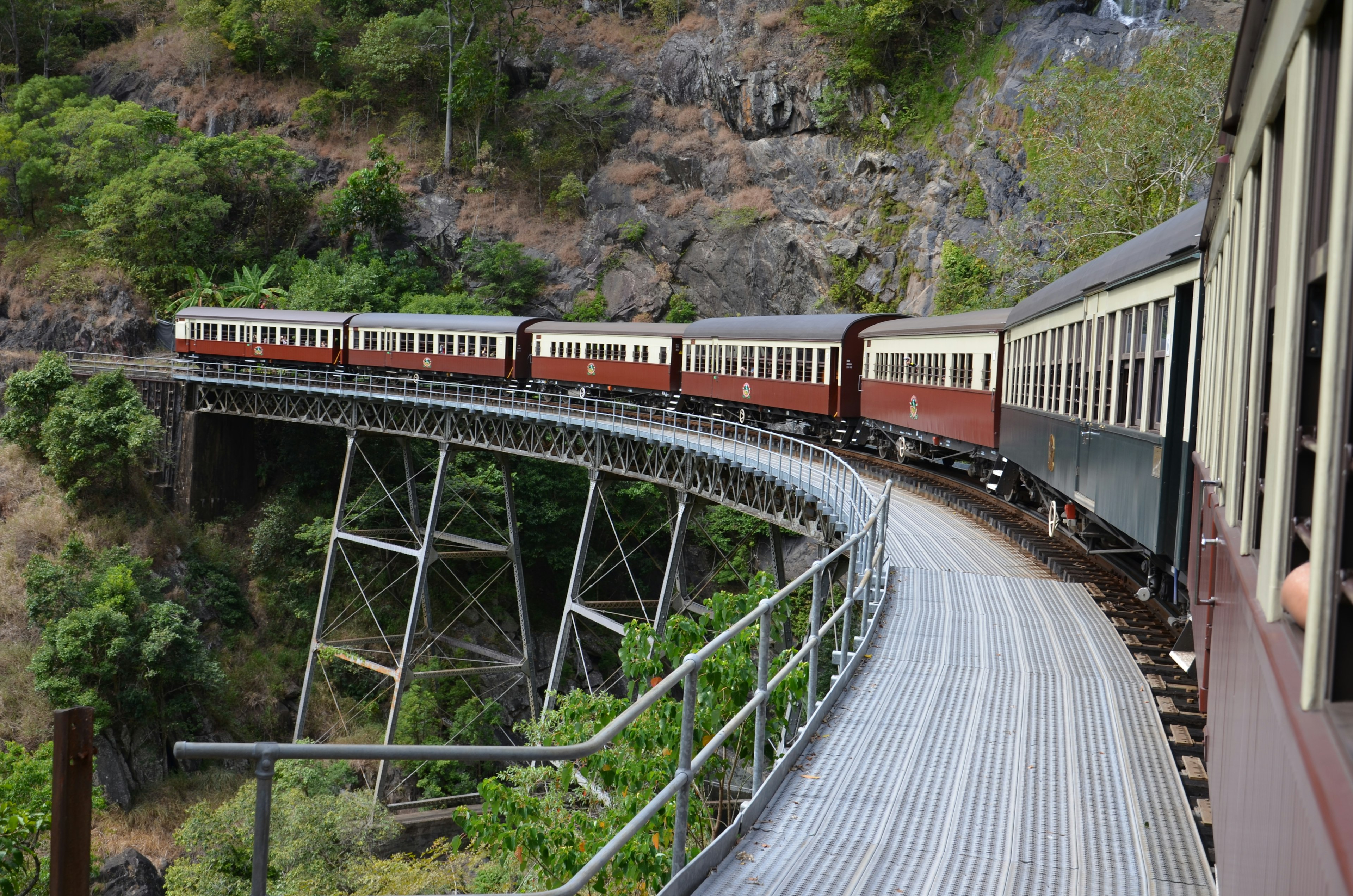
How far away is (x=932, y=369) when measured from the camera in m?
18.0

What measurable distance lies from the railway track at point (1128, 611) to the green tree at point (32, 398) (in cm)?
2389

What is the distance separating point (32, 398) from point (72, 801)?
31991 millimetres

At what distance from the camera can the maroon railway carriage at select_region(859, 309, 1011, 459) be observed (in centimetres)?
1597

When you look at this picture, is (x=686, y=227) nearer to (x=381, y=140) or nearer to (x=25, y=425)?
(x=381, y=140)

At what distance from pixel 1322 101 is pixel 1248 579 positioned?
1.27m

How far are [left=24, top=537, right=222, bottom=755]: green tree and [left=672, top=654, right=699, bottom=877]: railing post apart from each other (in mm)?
22962

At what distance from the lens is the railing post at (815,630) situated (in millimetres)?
5594

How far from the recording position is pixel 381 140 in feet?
160

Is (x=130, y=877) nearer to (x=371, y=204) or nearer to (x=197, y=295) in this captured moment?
(x=197, y=295)

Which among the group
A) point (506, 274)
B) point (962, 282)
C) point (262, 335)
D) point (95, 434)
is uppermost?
point (506, 274)

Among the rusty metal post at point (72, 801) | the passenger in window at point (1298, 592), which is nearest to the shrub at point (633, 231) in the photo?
the rusty metal post at point (72, 801)

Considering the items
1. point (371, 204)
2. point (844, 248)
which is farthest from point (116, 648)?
point (844, 248)

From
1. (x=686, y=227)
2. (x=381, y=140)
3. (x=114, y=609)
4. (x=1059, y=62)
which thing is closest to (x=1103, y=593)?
(x=114, y=609)

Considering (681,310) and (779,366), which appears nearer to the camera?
(779,366)
